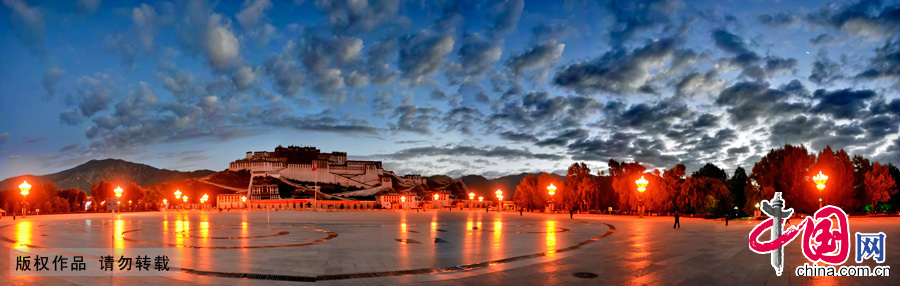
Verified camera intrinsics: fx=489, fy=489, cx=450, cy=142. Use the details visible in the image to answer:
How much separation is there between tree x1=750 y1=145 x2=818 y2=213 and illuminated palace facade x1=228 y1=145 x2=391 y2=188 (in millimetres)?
138013

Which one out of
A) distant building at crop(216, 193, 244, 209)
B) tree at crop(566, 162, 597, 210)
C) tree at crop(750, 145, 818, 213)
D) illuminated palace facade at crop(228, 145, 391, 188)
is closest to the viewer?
tree at crop(750, 145, 818, 213)

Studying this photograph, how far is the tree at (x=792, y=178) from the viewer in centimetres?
5669

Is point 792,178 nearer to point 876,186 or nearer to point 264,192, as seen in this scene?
point 876,186

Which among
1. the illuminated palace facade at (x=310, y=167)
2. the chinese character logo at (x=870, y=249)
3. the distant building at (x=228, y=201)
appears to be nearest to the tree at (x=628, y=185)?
the chinese character logo at (x=870, y=249)

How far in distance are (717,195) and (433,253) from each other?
52.0 m

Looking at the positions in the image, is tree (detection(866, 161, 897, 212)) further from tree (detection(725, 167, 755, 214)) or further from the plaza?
the plaza

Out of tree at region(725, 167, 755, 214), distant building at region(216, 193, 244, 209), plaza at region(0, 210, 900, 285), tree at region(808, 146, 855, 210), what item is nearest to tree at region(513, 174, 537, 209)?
tree at region(725, 167, 755, 214)

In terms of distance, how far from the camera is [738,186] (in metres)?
94.0

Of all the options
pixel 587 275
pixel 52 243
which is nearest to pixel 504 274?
pixel 587 275

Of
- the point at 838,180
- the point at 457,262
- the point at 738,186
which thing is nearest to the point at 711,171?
the point at 738,186

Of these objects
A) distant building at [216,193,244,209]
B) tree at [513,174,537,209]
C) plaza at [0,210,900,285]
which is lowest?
distant building at [216,193,244,209]

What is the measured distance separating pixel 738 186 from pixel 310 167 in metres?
144

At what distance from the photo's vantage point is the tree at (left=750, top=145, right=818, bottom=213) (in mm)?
56688

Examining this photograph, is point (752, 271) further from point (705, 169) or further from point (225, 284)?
point (705, 169)
